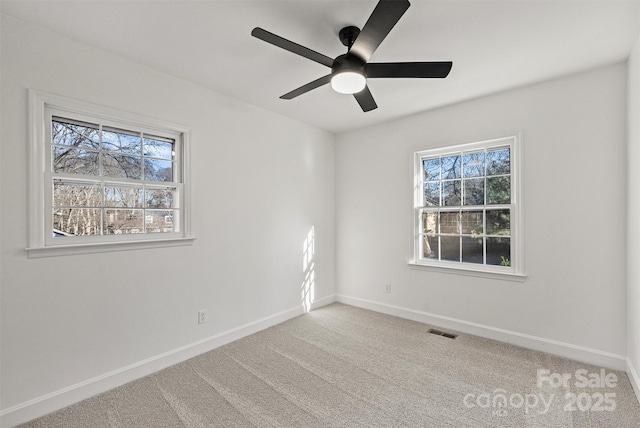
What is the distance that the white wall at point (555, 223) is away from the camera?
2.57 metres

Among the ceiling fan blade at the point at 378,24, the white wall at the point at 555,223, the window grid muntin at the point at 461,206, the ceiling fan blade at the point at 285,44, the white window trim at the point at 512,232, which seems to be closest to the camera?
the ceiling fan blade at the point at 378,24

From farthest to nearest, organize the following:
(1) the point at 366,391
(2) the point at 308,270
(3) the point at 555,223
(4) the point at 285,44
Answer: (2) the point at 308,270 → (3) the point at 555,223 → (1) the point at 366,391 → (4) the point at 285,44

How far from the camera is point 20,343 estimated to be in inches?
76.9

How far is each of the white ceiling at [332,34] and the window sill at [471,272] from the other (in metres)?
1.91

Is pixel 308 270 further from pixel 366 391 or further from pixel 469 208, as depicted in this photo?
pixel 469 208

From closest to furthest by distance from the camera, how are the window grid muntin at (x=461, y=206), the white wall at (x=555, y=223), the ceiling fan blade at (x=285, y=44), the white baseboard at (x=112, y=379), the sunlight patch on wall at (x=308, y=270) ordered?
the ceiling fan blade at (x=285, y=44), the white baseboard at (x=112, y=379), the white wall at (x=555, y=223), the window grid muntin at (x=461, y=206), the sunlight patch on wall at (x=308, y=270)

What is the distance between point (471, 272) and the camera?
3326 mm

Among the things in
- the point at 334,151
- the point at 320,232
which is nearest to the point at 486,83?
the point at 334,151

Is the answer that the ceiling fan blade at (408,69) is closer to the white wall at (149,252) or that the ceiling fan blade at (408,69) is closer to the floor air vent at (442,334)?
the white wall at (149,252)

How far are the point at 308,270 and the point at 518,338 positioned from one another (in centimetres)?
250

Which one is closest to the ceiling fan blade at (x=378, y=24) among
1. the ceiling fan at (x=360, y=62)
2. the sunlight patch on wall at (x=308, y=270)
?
the ceiling fan at (x=360, y=62)

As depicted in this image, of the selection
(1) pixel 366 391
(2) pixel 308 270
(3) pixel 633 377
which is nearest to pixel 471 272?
(3) pixel 633 377

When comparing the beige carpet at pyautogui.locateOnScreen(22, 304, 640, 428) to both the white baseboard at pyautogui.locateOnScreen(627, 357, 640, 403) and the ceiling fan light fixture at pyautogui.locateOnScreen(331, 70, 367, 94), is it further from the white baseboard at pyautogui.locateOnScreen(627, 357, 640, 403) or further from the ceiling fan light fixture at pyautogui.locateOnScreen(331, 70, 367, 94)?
the ceiling fan light fixture at pyautogui.locateOnScreen(331, 70, 367, 94)

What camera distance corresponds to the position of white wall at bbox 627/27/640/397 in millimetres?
2162
